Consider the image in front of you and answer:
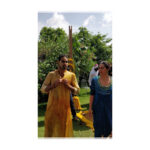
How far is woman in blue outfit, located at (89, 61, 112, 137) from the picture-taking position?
3.79m

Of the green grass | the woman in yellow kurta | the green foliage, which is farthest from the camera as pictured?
the green foliage

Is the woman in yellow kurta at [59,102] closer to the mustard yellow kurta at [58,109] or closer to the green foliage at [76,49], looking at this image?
the mustard yellow kurta at [58,109]

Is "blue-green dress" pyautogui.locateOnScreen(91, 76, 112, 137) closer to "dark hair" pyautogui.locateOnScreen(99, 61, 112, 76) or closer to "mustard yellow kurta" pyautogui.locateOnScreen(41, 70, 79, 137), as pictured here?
"dark hair" pyautogui.locateOnScreen(99, 61, 112, 76)

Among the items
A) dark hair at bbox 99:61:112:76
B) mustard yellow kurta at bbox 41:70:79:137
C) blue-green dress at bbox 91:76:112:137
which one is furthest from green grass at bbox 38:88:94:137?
dark hair at bbox 99:61:112:76

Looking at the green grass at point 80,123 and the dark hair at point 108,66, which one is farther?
the green grass at point 80,123

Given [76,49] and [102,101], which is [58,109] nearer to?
[102,101]

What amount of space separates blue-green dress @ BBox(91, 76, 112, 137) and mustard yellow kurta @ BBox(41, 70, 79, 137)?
1.25 feet

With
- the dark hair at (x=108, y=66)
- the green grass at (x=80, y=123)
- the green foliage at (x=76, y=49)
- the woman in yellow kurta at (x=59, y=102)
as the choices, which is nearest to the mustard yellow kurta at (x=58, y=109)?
the woman in yellow kurta at (x=59, y=102)

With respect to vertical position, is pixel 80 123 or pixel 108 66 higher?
pixel 108 66

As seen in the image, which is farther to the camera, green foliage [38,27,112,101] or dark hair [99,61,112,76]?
green foliage [38,27,112,101]

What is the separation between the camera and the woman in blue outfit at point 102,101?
3.79 meters

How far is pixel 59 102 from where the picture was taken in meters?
3.79

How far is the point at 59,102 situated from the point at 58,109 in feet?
0.40

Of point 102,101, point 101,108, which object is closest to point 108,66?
point 102,101
